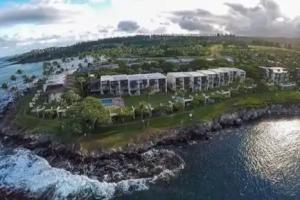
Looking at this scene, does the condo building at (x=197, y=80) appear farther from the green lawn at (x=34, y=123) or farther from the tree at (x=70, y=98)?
the green lawn at (x=34, y=123)

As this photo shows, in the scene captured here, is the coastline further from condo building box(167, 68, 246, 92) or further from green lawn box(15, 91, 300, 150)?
condo building box(167, 68, 246, 92)

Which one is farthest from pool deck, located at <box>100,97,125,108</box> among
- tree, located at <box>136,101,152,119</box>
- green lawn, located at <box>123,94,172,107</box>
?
tree, located at <box>136,101,152,119</box>

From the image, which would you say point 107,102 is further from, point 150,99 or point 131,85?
point 131,85

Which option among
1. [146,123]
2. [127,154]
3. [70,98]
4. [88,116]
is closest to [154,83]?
[70,98]

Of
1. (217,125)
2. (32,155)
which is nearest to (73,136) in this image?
(32,155)

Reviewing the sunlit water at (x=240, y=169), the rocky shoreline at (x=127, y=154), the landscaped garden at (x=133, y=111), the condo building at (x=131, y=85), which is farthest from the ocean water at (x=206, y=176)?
the condo building at (x=131, y=85)

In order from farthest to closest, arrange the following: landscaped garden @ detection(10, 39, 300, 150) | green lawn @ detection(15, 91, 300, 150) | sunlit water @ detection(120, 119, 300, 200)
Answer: landscaped garden @ detection(10, 39, 300, 150) → green lawn @ detection(15, 91, 300, 150) → sunlit water @ detection(120, 119, 300, 200)
